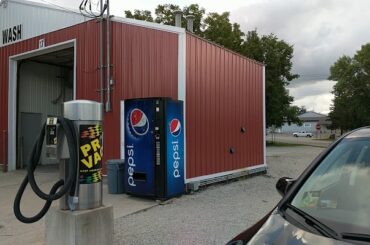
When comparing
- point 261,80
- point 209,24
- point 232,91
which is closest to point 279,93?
point 209,24

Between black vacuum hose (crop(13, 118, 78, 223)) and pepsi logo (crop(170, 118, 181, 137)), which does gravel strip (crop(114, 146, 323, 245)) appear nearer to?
pepsi logo (crop(170, 118, 181, 137))

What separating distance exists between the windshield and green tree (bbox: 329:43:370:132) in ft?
187

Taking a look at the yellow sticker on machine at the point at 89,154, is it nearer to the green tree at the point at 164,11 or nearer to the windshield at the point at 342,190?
the windshield at the point at 342,190

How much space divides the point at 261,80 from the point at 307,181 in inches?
512

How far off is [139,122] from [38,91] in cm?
1039

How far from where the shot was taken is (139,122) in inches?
386

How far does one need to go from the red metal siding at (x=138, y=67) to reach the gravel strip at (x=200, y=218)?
116 inches

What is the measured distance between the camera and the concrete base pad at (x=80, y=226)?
5207 millimetres

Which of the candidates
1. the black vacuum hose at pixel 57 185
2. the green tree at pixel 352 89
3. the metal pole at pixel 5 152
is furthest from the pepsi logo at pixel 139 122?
the green tree at pixel 352 89

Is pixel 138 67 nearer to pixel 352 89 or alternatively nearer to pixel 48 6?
pixel 48 6

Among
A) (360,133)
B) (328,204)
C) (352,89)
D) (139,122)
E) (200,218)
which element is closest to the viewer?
(328,204)

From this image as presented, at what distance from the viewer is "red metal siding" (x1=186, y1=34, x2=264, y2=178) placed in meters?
11.6

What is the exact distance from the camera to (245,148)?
14461 millimetres

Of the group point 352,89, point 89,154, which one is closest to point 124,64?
point 89,154
